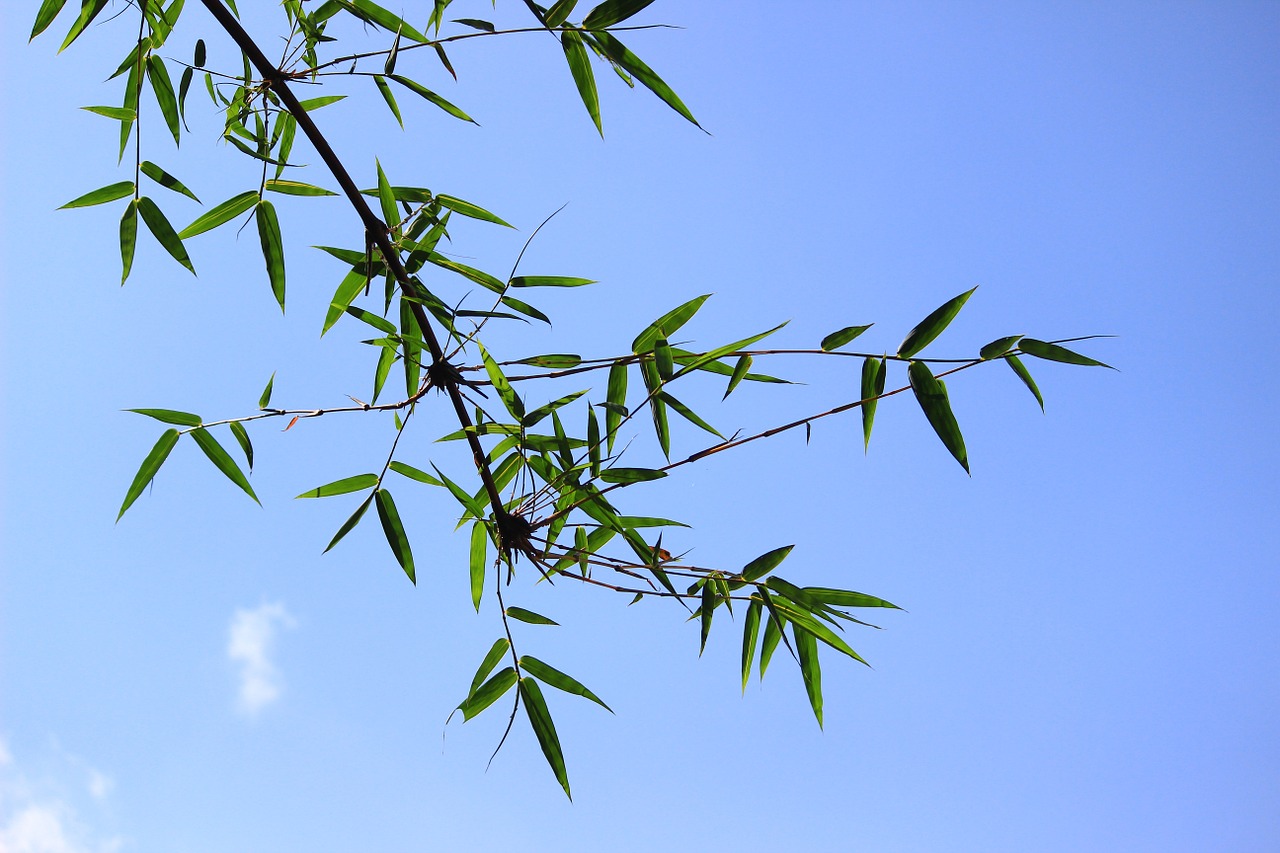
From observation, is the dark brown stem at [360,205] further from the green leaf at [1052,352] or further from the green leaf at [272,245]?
the green leaf at [1052,352]

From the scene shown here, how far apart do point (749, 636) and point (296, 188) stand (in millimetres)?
912

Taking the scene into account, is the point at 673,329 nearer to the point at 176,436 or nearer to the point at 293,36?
the point at 293,36

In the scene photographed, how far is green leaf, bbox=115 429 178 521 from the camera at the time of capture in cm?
120

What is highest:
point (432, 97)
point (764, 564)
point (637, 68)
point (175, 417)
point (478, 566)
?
point (432, 97)

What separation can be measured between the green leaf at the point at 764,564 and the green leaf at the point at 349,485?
520 millimetres

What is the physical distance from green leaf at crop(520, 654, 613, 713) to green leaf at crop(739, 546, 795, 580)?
283 mm

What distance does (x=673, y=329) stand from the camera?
3.71ft

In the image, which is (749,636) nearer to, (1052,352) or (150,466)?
(1052,352)

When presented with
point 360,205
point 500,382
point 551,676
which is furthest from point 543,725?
point 360,205

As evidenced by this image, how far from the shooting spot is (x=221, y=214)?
1201 millimetres

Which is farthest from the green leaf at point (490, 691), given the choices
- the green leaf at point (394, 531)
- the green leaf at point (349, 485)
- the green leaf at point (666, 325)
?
the green leaf at point (666, 325)

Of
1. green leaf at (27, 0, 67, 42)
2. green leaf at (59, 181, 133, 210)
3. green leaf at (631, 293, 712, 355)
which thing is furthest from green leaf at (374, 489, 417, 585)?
green leaf at (27, 0, 67, 42)

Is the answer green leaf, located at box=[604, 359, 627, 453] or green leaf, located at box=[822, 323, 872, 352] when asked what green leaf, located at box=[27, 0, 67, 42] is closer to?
green leaf, located at box=[604, 359, 627, 453]

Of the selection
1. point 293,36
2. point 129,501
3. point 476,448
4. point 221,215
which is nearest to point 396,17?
point 293,36
